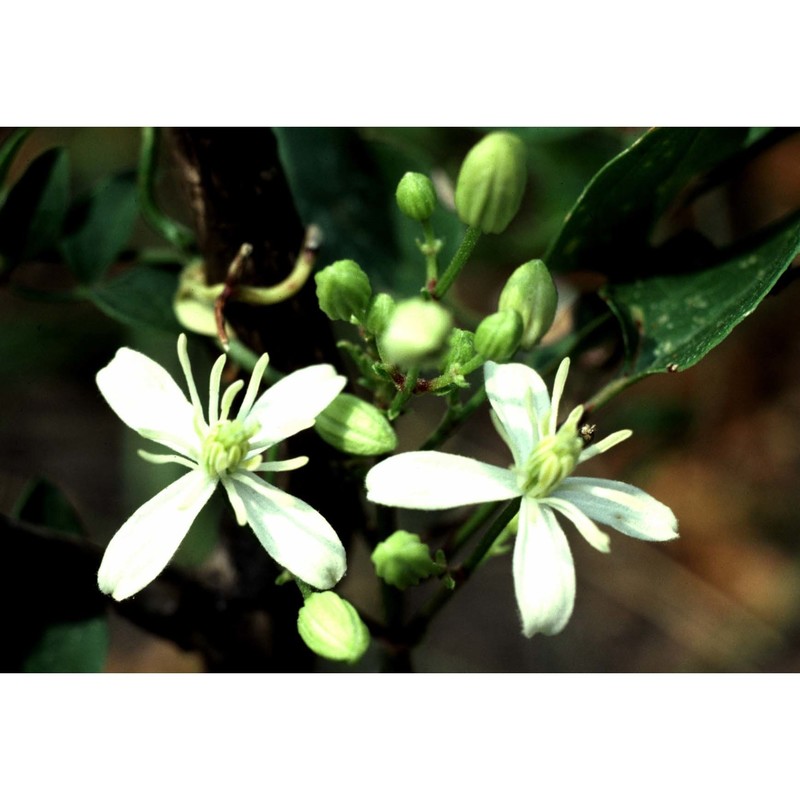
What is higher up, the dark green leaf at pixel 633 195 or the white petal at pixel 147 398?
the dark green leaf at pixel 633 195

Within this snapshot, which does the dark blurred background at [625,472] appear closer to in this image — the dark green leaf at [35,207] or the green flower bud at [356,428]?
the dark green leaf at [35,207]

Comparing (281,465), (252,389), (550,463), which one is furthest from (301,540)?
(550,463)

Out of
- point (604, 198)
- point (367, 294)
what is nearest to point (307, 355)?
point (367, 294)

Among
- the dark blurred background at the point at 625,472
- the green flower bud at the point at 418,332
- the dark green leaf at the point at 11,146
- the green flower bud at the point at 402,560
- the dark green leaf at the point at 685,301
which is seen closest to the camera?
the green flower bud at the point at 418,332

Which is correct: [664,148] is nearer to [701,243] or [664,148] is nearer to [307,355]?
[701,243]

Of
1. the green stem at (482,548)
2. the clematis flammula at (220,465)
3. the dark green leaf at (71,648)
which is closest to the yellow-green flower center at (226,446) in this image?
the clematis flammula at (220,465)

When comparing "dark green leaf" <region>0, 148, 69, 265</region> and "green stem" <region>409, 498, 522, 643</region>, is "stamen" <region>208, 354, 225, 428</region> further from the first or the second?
"dark green leaf" <region>0, 148, 69, 265</region>

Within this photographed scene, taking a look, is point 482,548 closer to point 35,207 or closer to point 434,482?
point 434,482
